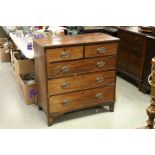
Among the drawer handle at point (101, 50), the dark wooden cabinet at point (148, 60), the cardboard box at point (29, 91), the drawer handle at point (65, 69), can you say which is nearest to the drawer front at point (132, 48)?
the dark wooden cabinet at point (148, 60)

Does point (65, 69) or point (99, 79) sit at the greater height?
point (65, 69)

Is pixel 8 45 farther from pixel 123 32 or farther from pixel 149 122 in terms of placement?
pixel 149 122

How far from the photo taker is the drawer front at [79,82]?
7.10 ft

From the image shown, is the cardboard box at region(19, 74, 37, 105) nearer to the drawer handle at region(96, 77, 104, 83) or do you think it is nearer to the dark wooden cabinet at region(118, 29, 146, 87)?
the drawer handle at region(96, 77, 104, 83)

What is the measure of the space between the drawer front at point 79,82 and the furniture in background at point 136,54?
74 cm

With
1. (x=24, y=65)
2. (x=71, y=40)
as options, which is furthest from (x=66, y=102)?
(x=24, y=65)

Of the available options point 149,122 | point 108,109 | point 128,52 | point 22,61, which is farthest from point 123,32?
point 149,122

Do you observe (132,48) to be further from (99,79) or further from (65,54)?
(65,54)

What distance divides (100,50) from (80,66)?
25 cm

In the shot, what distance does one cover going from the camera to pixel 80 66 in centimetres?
219

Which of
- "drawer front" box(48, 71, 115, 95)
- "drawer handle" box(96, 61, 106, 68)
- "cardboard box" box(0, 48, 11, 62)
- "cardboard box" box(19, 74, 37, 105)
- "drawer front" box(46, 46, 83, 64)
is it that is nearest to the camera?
"drawer front" box(46, 46, 83, 64)

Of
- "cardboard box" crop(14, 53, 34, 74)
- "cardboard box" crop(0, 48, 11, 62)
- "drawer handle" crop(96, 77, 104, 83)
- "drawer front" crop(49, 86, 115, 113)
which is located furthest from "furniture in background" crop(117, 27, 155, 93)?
"cardboard box" crop(0, 48, 11, 62)

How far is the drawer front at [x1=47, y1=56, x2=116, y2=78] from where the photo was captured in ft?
6.90

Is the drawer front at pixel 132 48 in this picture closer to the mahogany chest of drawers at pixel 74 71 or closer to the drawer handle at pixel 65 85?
the mahogany chest of drawers at pixel 74 71
